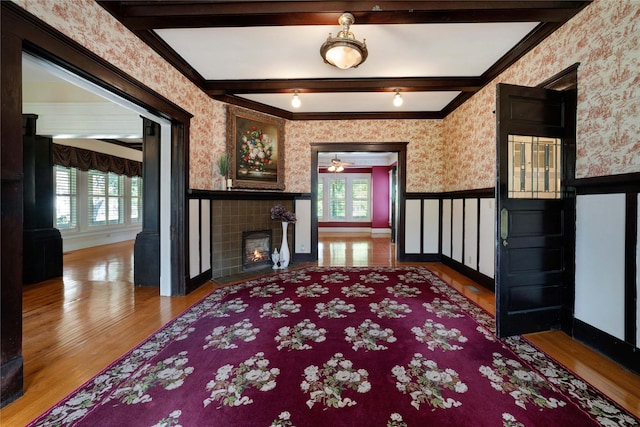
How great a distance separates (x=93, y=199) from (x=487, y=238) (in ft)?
29.8

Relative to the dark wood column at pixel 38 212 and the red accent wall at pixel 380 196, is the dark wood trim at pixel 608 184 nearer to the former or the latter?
the dark wood column at pixel 38 212

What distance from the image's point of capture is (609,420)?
1429 millimetres

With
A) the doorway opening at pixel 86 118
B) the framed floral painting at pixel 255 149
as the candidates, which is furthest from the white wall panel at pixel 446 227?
the doorway opening at pixel 86 118

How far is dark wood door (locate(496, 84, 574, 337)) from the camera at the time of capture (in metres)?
2.32

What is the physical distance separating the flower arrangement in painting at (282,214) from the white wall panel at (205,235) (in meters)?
1.16

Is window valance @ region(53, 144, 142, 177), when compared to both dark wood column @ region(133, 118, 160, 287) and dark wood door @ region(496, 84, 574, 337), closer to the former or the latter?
dark wood column @ region(133, 118, 160, 287)

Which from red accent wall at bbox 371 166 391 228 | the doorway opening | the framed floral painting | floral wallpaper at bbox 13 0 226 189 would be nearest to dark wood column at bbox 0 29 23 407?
the doorway opening

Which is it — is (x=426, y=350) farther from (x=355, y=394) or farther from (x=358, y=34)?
(x=358, y=34)

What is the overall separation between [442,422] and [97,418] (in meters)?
1.85

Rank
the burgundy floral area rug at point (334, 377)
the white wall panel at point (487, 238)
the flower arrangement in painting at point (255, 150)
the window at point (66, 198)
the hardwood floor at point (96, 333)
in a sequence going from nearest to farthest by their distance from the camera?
the burgundy floral area rug at point (334, 377) < the hardwood floor at point (96, 333) < the white wall panel at point (487, 238) < the flower arrangement in painting at point (255, 150) < the window at point (66, 198)

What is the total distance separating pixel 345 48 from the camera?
2488 mm

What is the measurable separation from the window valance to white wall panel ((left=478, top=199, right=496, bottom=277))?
8.36m

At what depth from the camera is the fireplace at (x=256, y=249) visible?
4.55 m

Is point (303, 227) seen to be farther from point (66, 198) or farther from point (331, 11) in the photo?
point (66, 198)
